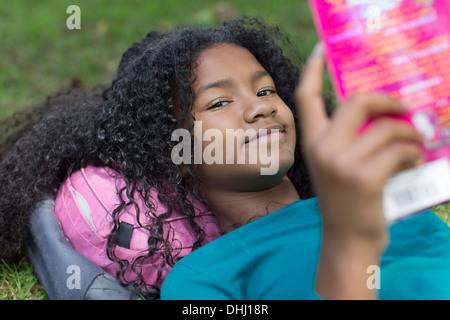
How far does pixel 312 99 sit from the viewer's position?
902mm

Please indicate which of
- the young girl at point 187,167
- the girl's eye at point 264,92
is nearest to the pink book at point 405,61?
the young girl at point 187,167

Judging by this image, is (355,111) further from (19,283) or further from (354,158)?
(19,283)

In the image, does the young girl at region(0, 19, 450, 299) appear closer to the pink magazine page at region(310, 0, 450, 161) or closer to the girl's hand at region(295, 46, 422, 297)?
the girl's hand at region(295, 46, 422, 297)

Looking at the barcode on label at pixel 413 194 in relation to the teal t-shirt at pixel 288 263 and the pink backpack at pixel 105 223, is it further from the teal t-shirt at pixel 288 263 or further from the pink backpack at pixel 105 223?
the pink backpack at pixel 105 223

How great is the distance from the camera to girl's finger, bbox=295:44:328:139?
891 millimetres

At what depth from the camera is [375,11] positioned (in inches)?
36.3

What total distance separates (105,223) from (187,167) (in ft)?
1.03

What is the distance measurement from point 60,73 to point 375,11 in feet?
8.25

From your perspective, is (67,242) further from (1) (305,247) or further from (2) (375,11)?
(2) (375,11)

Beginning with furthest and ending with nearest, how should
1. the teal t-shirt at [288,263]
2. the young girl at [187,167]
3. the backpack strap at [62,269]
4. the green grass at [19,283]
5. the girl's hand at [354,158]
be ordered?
the green grass at [19,283] → the backpack strap at [62,269] → the young girl at [187,167] → the teal t-shirt at [288,263] → the girl's hand at [354,158]

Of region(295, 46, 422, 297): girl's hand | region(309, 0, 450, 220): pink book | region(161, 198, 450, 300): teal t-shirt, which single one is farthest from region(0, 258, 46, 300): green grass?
region(309, 0, 450, 220): pink book

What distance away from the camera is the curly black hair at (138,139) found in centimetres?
157

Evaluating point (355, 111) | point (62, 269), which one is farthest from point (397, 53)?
point (62, 269)

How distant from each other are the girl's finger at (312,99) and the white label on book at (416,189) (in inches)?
6.7
